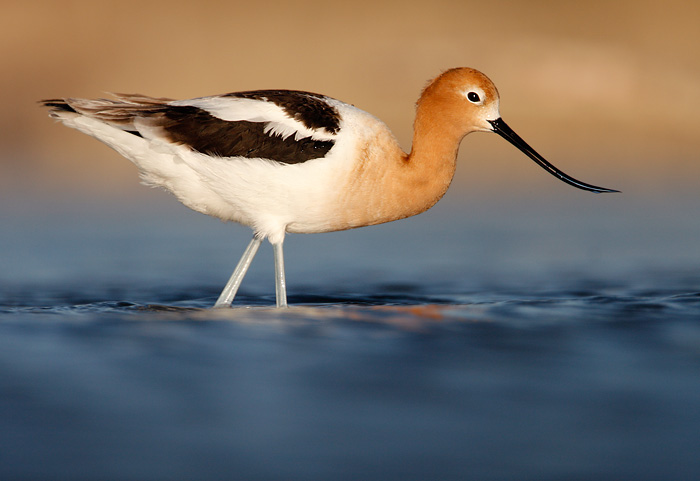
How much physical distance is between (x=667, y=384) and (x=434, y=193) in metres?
2.65

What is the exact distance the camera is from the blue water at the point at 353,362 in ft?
A: 13.4

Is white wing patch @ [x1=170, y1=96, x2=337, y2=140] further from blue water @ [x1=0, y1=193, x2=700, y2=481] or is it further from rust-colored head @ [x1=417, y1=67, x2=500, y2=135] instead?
blue water @ [x1=0, y1=193, x2=700, y2=481]

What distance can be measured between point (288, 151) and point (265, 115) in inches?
12.8

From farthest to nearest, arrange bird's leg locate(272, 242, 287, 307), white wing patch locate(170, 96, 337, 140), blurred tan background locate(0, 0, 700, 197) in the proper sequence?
blurred tan background locate(0, 0, 700, 197) < bird's leg locate(272, 242, 287, 307) < white wing patch locate(170, 96, 337, 140)

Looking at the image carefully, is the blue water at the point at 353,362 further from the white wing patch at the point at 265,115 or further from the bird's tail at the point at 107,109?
the bird's tail at the point at 107,109

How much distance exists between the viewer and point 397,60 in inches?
630

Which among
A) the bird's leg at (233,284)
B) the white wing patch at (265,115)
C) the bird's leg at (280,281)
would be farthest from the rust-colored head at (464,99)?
the bird's leg at (233,284)

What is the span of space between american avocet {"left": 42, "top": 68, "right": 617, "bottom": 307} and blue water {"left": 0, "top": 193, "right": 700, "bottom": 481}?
714 millimetres

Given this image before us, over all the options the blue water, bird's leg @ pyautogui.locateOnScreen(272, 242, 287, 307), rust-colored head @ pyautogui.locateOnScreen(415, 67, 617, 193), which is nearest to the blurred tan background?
the blue water

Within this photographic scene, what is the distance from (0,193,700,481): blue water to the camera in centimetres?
408

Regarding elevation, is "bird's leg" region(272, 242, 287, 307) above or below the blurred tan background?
below

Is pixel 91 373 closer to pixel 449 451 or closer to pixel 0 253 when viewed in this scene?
pixel 449 451

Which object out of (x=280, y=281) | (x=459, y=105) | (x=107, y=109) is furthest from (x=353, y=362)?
(x=107, y=109)

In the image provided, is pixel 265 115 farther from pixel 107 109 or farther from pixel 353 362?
pixel 353 362
